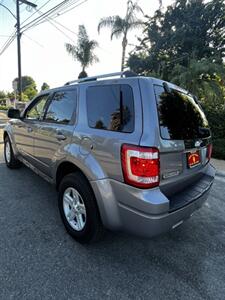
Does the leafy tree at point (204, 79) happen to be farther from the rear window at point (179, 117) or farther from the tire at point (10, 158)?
the tire at point (10, 158)

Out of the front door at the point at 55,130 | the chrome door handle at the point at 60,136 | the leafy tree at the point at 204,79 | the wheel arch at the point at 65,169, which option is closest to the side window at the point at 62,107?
the front door at the point at 55,130

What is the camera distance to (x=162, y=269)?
2.15m

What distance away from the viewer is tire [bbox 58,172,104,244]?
224cm

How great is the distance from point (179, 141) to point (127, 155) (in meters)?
0.57

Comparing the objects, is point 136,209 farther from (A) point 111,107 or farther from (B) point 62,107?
(B) point 62,107

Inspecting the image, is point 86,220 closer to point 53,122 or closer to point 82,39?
point 53,122

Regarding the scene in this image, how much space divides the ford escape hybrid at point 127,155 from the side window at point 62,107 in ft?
0.05

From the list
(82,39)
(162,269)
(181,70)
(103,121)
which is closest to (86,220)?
(162,269)

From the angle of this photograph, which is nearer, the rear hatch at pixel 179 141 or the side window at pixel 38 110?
the rear hatch at pixel 179 141

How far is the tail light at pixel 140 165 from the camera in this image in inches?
71.6

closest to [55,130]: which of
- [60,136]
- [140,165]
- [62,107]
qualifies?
[60,136]

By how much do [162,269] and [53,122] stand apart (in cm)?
220

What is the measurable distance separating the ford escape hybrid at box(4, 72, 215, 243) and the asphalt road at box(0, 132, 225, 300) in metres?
0.28

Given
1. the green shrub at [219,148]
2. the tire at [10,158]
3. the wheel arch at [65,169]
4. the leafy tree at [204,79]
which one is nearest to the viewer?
the wheel arch at [65,169]
